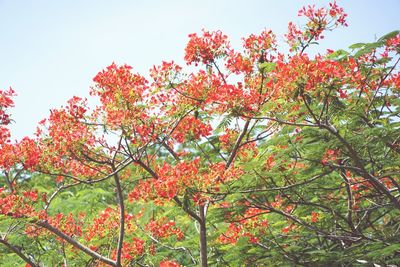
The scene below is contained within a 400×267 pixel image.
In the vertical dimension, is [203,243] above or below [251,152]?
below

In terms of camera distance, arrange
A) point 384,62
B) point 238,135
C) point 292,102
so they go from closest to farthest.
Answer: point 292,102
point 384,62
point 238,135

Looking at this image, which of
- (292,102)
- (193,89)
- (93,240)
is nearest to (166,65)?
(193,89)

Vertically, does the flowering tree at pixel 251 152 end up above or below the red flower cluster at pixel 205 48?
below

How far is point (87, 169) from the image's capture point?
278 inches

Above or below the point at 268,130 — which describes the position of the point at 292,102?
below

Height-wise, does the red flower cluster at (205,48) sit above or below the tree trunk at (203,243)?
above

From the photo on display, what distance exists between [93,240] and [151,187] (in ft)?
11.1

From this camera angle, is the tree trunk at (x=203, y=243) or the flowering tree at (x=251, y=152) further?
the tree trunk at (x=203, y=243)

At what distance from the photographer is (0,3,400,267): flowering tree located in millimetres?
5262

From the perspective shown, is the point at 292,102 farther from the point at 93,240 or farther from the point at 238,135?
the point at 93,240

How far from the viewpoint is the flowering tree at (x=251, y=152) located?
5262 mm

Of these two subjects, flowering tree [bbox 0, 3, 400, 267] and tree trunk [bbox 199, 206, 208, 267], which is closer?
flowering tree [bbox 0, 3, 400, 267]

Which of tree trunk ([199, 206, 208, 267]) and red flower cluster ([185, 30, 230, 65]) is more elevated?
red flower cluster ([185, 30, 230, 65])

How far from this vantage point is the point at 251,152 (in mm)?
7207
